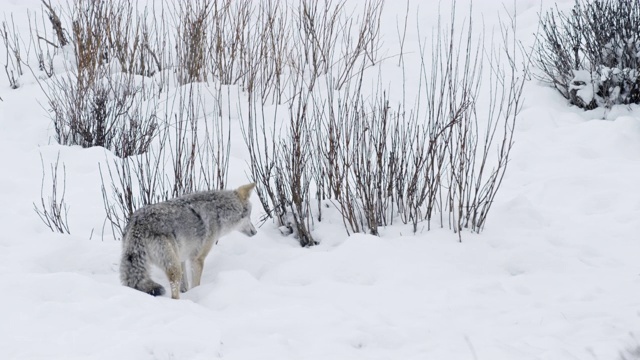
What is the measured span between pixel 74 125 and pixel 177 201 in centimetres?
363

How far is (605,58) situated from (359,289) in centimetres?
560

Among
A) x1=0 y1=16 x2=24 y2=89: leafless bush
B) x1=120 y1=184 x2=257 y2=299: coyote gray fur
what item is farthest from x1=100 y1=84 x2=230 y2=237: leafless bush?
x1=0 y1=16 x2=24 y2=89: leafless bush

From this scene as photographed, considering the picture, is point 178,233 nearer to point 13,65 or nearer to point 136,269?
point 136,269

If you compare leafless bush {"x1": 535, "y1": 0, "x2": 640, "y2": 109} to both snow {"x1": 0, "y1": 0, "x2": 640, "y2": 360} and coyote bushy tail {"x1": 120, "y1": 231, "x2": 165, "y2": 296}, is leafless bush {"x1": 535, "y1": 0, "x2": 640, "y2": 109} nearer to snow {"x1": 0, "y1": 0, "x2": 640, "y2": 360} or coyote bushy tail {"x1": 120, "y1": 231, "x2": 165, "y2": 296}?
snow {"x1": 0, "y1": 0, "x2": 640, "y2": 360}

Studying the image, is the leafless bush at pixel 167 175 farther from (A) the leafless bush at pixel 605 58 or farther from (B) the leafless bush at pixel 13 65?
(A) the leafless bush at pixel 605 58

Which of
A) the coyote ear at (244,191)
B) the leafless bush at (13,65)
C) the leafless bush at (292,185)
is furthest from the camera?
the leafless bush at (13,65)

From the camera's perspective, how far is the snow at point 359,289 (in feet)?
10.3

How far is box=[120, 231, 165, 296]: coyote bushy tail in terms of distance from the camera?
12.2 ft

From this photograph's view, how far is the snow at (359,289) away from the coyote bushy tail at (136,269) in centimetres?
13

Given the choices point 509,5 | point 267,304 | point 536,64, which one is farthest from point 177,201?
point 509,5

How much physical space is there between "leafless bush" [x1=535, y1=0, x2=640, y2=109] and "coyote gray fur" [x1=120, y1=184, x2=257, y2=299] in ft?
17.1

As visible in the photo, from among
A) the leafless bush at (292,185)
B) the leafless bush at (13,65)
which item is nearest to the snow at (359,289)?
the leafless bush at (292,185)

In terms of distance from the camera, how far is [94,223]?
537 cm

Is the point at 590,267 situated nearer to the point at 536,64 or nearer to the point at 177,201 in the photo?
the point at 177,201
